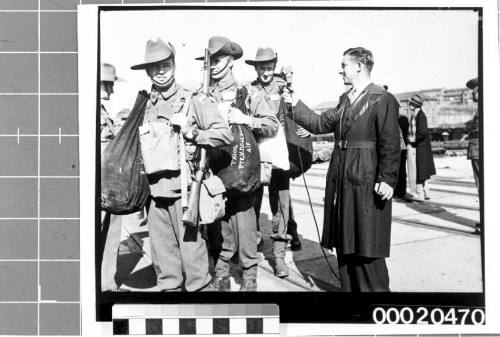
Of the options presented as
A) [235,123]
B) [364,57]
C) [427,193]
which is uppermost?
[364,57]

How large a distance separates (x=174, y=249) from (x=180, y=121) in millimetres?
451

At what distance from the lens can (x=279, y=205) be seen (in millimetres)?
1796

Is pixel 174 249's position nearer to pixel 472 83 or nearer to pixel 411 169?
pixel 411 169

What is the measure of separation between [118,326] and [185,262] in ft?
1.06

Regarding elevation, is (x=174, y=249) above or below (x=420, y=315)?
above

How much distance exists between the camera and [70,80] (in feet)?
6.05

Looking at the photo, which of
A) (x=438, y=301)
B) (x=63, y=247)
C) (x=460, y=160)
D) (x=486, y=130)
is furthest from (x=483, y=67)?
(x=63, y=247)

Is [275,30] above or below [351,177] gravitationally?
above

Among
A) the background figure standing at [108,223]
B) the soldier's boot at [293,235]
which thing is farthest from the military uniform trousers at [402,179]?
the background figure standing at [108,223]

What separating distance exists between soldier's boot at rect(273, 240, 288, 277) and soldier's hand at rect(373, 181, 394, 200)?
1.22ft

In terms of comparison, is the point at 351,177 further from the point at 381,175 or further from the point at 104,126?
the point at 104,126

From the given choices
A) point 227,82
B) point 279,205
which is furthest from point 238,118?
point 279,205

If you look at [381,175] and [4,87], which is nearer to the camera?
[381,175]

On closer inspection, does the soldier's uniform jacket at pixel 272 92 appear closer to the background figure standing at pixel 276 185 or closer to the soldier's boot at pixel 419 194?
the background figure standing at pixel 276 185
